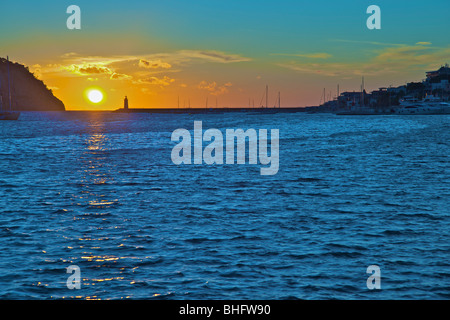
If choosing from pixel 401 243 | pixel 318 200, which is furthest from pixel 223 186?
pixel 401 243

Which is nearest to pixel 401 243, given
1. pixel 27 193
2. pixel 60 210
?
pixel 60 210

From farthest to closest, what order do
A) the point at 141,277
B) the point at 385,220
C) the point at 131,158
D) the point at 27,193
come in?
the point at 131,158 < the point at 27,193 < the point at 385,220 < the point at 141,277

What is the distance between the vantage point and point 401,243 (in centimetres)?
1753

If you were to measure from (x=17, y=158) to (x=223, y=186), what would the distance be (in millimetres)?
32108

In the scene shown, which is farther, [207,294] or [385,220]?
[385,220]

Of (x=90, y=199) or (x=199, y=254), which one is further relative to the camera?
(x=90, y=199)

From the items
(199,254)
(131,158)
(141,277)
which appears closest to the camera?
(141,277)

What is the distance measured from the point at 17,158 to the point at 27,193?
1085 inches

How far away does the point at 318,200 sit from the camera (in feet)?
85.4
